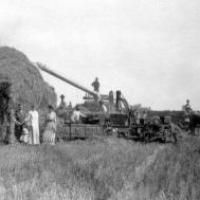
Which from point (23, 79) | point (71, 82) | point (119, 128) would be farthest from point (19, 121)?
point (71, 82)

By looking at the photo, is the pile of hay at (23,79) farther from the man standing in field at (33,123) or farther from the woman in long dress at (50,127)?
the woman in long dress at (50,127)

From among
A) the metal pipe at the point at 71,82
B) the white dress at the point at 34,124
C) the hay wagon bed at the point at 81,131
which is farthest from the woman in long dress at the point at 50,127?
the metal pipe at the point at 71,82

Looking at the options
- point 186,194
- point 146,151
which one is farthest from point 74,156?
point 186,194

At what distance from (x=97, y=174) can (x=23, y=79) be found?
846 centimetres

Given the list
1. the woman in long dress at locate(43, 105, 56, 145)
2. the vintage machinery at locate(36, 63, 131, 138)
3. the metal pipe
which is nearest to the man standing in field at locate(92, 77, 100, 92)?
the metal pipe

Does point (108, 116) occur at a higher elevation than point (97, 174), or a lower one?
higher

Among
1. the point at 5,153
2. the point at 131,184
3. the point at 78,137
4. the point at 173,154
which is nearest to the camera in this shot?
the point at 131,184

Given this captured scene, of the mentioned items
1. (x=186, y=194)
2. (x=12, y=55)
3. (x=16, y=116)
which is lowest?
(x=186, y=194)

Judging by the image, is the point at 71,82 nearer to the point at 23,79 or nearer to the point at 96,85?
the point at 96,85

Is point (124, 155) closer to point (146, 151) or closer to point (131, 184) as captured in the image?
point (146, 151)

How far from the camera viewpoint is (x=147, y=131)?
1817 cm

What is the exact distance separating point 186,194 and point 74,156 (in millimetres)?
4336

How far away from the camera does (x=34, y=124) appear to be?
1502 cm

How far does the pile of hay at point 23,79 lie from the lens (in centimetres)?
1658
